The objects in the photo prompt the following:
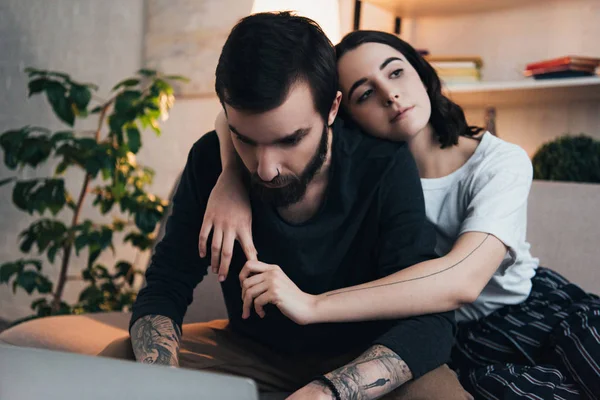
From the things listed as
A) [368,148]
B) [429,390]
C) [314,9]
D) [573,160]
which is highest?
[314,9]

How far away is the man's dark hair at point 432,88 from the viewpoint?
139 cm

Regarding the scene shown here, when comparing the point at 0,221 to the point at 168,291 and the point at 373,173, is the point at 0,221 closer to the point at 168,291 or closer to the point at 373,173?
the point at 168,291

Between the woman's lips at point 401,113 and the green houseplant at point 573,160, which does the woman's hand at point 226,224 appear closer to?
the woman's lips at point 401,113

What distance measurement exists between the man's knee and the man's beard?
1.19ft

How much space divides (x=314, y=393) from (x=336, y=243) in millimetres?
335

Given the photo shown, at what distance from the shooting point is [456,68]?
7.98 ft

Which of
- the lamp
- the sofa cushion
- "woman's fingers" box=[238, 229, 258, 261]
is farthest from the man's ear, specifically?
the lamp

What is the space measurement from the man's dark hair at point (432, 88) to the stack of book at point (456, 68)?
933 millimetres

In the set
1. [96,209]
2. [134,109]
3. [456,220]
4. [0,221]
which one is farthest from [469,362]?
[0,221]

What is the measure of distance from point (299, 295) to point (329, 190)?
0.83 feet

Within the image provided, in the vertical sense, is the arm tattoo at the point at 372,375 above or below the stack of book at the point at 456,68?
below

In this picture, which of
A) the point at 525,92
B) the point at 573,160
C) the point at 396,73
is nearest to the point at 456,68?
the point at 525,92

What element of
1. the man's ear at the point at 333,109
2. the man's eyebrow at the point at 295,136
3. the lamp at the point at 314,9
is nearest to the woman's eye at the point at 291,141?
the man's eyebrow at the point at 295,136

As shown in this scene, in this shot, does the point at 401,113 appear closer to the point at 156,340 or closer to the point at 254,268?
the point at 254,268
